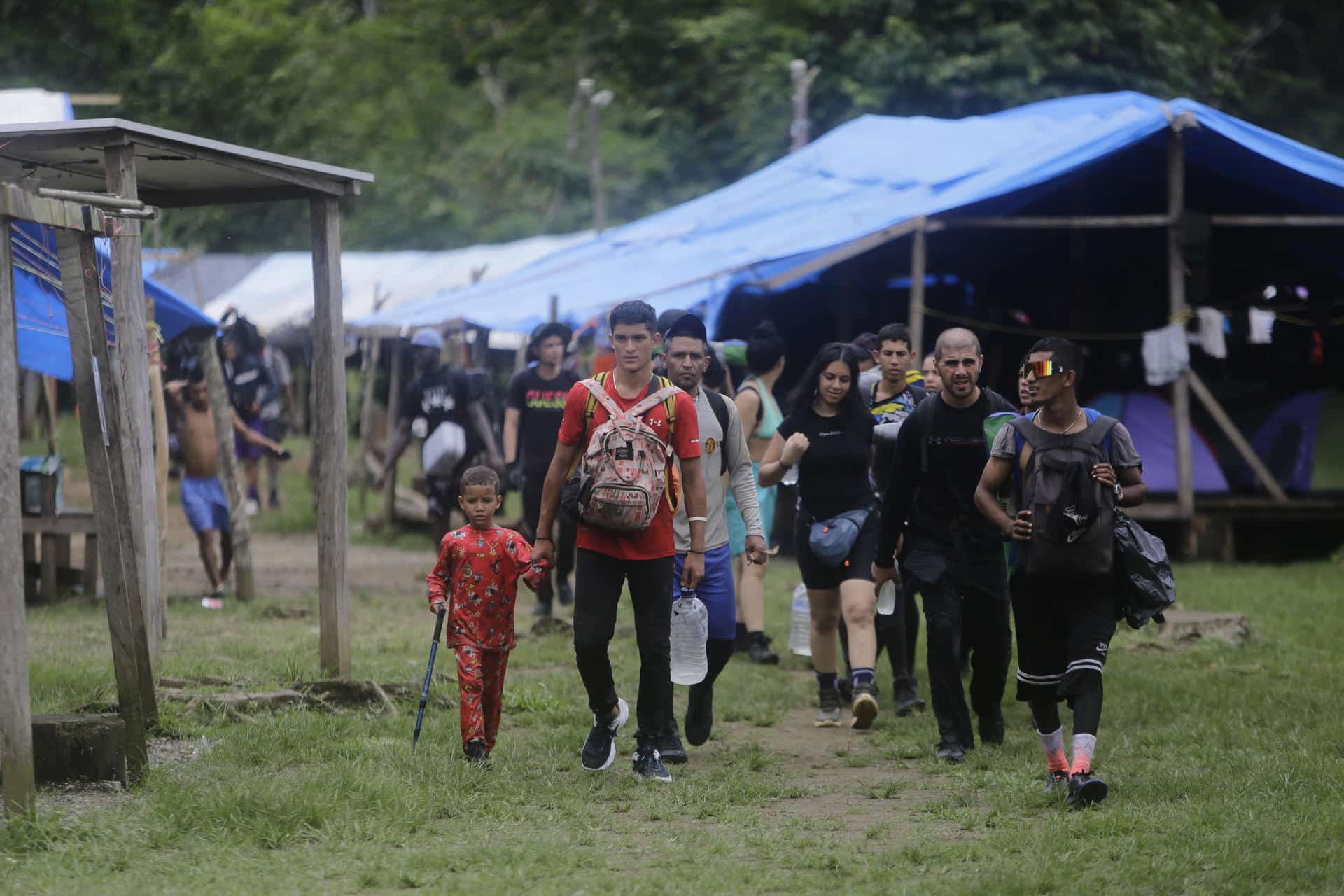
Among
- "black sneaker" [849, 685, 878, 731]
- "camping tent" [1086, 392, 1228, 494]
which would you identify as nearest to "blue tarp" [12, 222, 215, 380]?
"black sneaker" [849, 685, 878, 731]

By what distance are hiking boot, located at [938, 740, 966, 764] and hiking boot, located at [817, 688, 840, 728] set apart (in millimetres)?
951

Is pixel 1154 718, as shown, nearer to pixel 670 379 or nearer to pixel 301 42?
pixel 670 379

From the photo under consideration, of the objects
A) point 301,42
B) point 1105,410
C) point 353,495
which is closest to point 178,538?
point 353,495

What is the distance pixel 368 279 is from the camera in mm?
29594

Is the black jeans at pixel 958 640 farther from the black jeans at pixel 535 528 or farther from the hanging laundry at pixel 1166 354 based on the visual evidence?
the hanging laundry at pixel 1166 354

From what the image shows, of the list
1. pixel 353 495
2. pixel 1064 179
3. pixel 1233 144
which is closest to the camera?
pixel 1233 144

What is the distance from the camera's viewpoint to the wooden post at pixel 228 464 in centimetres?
1136

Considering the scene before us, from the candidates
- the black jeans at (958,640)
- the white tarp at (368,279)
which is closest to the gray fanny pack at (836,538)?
the black jeans at (958,640)

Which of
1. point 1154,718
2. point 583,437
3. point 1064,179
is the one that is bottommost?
point 1154,718

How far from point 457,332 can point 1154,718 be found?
11.3 metres

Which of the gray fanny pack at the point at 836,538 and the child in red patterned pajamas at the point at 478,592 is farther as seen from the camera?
the gray fanny pack at the point at 836,538

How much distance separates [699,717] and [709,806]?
103 cm

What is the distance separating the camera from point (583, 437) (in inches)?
249

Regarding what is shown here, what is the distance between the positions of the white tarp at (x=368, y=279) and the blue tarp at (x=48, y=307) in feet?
42.7
